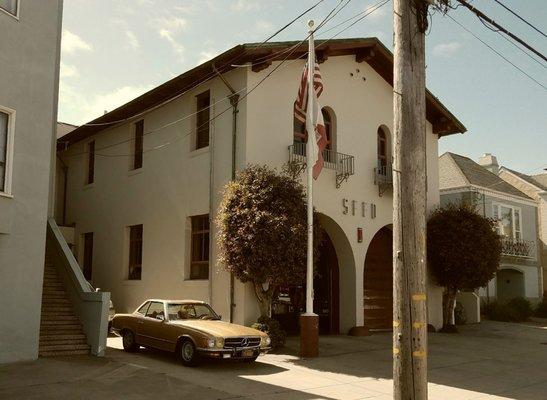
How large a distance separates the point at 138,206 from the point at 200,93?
4750 mm

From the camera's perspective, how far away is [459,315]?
80.2 feet

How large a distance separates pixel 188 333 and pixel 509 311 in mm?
19048

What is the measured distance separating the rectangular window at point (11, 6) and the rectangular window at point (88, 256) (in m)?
11.6

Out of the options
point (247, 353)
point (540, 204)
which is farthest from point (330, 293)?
point (540, 204)

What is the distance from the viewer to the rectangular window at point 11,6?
12.5 m

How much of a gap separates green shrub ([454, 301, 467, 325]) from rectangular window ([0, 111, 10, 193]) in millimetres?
18371

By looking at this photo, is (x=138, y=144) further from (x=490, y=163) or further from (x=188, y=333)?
(x=490, y=163)

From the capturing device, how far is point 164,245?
18.8 metres

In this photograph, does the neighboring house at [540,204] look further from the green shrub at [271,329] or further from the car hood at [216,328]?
the car hood at [216,328]

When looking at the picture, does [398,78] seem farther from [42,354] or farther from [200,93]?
[200,93]

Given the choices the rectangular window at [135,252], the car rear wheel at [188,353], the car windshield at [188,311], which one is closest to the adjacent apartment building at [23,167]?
the car windshield at [188,311]

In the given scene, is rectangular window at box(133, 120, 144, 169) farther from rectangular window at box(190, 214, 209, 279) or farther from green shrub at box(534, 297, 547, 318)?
green shrub at box(534, 297, 547, 318)

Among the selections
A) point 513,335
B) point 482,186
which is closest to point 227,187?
point 513,335

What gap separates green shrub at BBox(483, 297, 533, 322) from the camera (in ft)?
87.1
